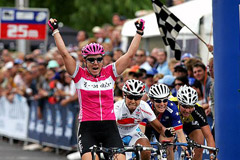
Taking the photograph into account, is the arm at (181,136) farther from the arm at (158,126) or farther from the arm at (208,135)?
the arm at (208,135)

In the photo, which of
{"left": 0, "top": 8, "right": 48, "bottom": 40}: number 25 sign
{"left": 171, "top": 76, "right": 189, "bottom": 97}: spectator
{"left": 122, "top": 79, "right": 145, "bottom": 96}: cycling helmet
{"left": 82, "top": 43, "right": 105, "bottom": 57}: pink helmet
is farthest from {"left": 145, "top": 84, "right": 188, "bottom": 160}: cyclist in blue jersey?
{"left": 0, "top": 8, "right": 48, "bottom": 40}: number 25 sign

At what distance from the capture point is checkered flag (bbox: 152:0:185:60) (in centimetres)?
1191

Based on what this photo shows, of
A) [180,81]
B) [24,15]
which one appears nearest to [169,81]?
[180,81]

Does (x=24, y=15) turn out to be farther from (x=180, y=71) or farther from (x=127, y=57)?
(x=127, y=57)

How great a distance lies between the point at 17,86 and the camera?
20.4 m

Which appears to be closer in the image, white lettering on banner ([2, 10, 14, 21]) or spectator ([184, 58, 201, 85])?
spectator ([184, 58, 201, 85])

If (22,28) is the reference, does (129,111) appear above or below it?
below

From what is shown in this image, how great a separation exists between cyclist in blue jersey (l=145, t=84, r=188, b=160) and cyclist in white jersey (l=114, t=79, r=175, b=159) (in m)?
0.17

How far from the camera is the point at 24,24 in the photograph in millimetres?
23703

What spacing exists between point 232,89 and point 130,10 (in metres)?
23.4

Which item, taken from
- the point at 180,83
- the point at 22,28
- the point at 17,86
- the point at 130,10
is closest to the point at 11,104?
the point at 17,86

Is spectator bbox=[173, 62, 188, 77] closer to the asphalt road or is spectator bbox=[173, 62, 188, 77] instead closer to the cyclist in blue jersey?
the cyclist in blue jersey

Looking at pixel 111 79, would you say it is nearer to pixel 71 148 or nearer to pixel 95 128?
pixel 95 128

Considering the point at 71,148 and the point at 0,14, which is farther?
the point at 0,14
